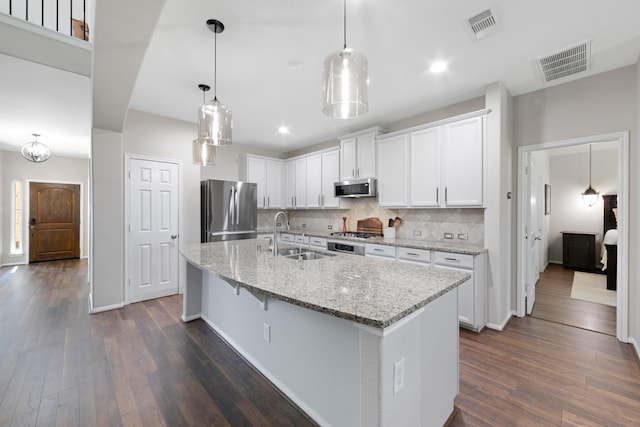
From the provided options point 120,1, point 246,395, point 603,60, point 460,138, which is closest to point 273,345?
point 246,395

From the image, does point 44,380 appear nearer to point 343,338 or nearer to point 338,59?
point 343,338

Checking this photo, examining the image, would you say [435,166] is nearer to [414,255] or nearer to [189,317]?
[414,255]

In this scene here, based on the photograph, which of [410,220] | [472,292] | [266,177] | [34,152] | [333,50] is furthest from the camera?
[266,177]

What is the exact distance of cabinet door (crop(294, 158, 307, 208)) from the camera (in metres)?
5.37

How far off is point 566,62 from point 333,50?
2.18m

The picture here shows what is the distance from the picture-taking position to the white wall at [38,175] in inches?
241

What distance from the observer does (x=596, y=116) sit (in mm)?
2734

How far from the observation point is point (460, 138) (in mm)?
3201

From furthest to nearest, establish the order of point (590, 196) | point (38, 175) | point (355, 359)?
point (38, 175)
point (590, 196)
point (355, 359)

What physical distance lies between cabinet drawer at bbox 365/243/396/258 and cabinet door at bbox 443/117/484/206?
0.90m

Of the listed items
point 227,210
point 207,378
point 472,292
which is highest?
point 227,210

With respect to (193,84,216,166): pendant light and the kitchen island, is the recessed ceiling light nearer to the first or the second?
the kitchen island

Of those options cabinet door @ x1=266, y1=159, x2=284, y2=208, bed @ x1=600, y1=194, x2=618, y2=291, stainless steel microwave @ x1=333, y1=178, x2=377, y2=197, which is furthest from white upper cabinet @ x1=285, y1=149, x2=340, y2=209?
bed @ x1=600, y1=194, x2=618, y2=291

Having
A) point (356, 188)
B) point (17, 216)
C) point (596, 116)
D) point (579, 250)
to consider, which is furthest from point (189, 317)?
point (579, 250)
